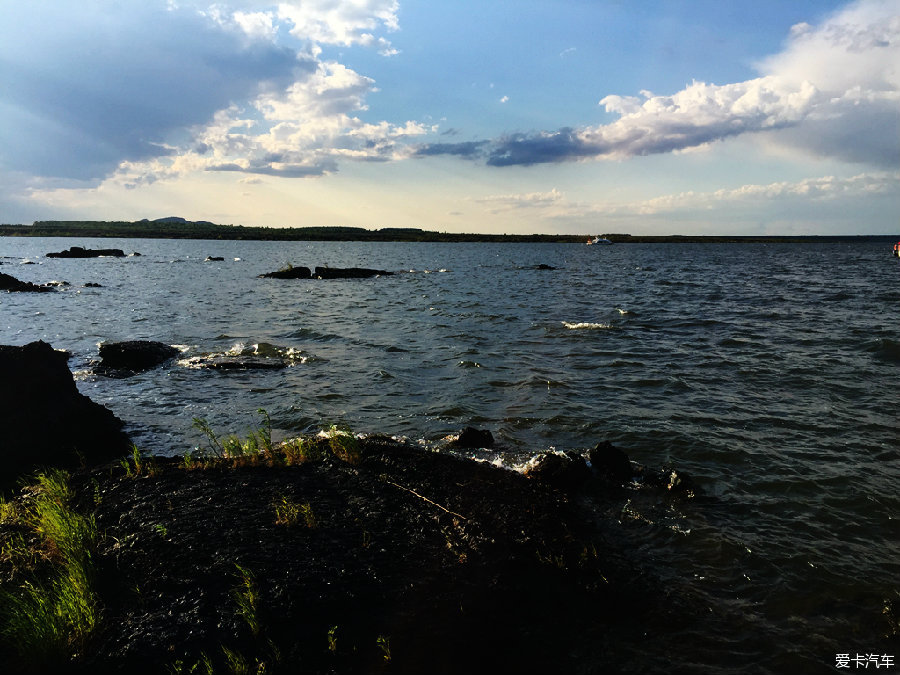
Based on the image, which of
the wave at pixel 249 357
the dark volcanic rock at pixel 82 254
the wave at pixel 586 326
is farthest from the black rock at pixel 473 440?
the dark volcanic rock at pixel 82 254

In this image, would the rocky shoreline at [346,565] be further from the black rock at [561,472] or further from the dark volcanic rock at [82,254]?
the dark volcanic rock at [82,254]

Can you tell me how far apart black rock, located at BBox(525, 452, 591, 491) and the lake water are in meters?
1.05

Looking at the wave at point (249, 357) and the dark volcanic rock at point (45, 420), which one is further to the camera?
the wave at point (249, 357)

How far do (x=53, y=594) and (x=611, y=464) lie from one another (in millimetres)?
9156

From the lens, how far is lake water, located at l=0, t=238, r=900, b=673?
22.3 ft

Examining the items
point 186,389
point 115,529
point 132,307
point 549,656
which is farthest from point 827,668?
point 132,307

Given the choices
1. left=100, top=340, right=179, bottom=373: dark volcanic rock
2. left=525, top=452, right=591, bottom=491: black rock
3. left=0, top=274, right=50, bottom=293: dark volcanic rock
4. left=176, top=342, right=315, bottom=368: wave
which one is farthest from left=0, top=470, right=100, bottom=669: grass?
left=0, top=274, right=50, bottom=293: dark volcanic rock

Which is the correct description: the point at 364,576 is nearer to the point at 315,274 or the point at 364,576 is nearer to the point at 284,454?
the point at 284,454

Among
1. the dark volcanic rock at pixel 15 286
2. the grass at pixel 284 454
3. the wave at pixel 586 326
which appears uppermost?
the dark volcanic rock at pixel 15 286

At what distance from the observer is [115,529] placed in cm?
709

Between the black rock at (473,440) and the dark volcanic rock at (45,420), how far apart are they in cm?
813

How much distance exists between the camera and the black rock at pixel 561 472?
30.3ft

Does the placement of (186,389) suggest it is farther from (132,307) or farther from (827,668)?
(132,307)

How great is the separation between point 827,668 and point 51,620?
344 inches
